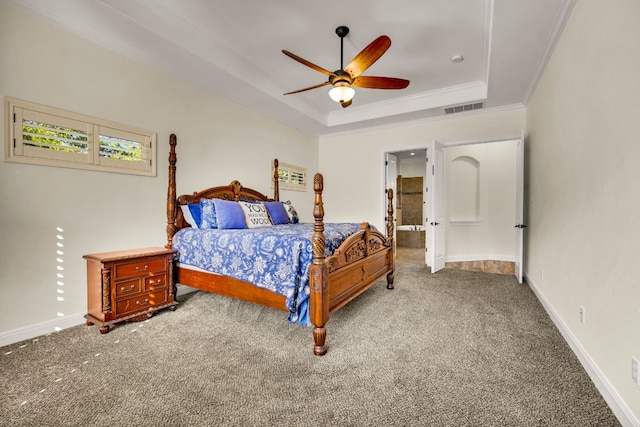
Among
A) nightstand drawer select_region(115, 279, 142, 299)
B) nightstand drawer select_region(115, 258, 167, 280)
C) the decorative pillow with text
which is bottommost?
nightstand drawer select_region(115, 279, 142, 299)

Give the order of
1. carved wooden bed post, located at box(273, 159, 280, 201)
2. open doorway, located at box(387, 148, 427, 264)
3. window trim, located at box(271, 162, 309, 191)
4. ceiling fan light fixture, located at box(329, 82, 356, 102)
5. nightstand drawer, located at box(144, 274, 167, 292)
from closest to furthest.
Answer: nightstand drawer, located at box(144, 274, 167, 292)
ceiling fan light fixture, located at box(329, 82, 356, 102)
carved wooden bed post, located at box(273, 159, 280, 201)
window trim, located at box(271, 162, 309, 191)
open doorway, located at box(387, 148, 427, 264)

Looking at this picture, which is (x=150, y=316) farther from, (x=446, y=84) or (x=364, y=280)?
(x=446, y=84)

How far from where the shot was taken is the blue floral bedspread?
7.34 ft

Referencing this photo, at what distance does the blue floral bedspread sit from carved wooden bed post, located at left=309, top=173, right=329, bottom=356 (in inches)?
3.7

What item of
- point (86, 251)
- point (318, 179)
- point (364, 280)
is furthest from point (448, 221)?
point (86, 251)

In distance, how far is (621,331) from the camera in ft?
4.89

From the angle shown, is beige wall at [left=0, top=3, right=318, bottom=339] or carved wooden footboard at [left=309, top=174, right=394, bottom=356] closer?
carved wooden footboard at [left=309, top=174, right=394, bottom=356]

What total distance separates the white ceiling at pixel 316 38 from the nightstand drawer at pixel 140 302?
2513 mm

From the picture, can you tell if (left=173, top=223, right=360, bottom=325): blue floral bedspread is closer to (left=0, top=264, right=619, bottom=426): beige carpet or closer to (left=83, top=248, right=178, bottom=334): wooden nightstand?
(left=83, top=248, right=178, bottom=334): wooden nightstand

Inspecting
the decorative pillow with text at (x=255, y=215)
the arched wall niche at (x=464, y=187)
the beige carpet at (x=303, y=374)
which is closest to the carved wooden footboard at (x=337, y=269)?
the beige carpet at (x=303, y=374)

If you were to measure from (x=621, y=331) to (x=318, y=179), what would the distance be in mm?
1931

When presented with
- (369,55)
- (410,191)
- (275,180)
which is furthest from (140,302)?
(410,191)

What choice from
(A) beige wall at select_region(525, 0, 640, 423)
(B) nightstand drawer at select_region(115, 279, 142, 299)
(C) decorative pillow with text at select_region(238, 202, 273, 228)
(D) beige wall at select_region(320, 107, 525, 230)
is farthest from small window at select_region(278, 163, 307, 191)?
(A) beige wall at select_region(525, 0, 640, 423)

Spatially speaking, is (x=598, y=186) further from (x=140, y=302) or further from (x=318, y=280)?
(x=140, y=302)
